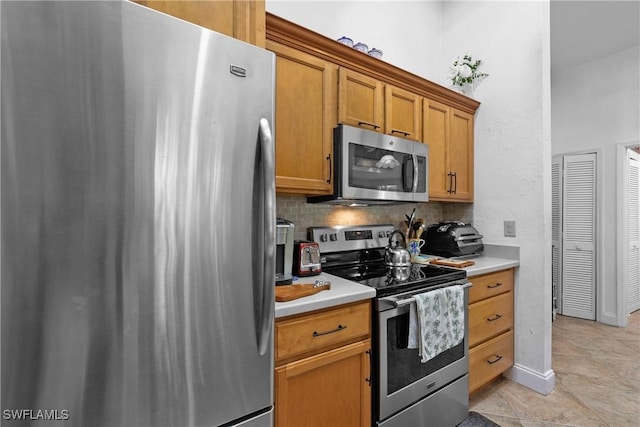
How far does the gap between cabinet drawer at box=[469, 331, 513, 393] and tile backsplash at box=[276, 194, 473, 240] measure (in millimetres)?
1000

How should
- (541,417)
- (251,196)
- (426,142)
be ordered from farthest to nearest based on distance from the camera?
(426,142) → (541,417) → (251,196)

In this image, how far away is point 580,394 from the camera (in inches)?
84.1

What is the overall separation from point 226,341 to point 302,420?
596 millimetres

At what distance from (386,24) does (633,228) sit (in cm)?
398

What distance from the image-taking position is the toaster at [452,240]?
2.30 m

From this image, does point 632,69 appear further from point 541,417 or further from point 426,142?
point 541,417

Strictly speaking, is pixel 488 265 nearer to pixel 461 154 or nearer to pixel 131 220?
pixel 461 154

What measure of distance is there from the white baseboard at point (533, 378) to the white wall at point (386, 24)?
2.59m

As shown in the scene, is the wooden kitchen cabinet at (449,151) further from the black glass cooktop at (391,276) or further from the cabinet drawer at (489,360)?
the cabinet drawer at (489,360)

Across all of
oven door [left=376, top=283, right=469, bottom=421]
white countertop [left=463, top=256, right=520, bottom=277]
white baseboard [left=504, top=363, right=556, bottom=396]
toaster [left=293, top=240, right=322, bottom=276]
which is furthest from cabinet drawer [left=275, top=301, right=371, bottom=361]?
white baseboard [left=504, top=363, right=556, bottom=396]

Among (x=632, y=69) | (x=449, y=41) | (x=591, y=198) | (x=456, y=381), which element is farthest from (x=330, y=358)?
(x=632, y=69)

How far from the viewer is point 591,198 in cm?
375

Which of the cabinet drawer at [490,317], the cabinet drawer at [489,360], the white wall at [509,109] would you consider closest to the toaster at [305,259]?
the cabinet drawer at [490,317]

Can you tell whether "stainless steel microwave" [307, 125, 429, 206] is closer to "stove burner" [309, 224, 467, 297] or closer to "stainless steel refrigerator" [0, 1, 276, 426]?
"stove burner" [309, 224, 467, 297]
